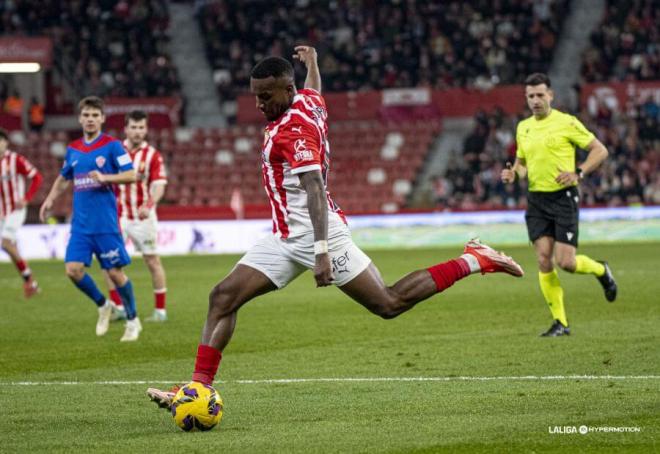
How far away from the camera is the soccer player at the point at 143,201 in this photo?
47.9 feet

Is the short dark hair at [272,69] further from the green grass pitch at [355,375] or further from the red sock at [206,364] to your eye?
the green grass pitch at [355,375]

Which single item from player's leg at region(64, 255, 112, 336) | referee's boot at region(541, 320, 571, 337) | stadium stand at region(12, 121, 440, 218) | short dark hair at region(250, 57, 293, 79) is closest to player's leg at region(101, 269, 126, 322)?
player's leg at region(64, 255, 112, 336)

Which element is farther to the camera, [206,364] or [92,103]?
[92,103]

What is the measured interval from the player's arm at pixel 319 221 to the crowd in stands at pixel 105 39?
31861 millimetres

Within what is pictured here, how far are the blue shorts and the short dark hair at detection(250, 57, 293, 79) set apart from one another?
5642 mm

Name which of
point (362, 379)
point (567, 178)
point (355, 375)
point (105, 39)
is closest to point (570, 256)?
point (567, 178)

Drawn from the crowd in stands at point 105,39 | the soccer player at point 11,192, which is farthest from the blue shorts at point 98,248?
the crowd in stands at point 105,39

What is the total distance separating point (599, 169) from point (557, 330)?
2007 cm

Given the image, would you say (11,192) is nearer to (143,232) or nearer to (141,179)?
(143,232)

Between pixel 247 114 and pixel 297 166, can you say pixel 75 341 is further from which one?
pixel 247 114

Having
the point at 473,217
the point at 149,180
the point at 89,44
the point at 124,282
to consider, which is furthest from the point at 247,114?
the point at 124,282

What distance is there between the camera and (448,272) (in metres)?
7.98

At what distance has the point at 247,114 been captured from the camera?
37.5 meters

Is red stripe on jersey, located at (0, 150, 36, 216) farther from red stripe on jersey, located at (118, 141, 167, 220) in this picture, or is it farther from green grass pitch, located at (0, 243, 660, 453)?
red stripe on jersey, located at (118, 141, 167, 220)
